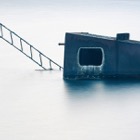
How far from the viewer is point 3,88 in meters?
34.7

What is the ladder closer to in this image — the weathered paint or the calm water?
the calm water

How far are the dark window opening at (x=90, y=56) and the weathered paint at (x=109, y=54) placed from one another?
21 centimetres

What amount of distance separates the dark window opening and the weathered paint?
214mm

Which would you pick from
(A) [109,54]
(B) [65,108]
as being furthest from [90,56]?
(B) [65,108]

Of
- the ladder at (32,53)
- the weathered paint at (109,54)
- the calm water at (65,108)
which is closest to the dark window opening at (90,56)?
the weathered paint at (109,54)

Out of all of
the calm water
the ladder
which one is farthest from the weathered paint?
the ladder

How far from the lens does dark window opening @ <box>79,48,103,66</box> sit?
3167 cm

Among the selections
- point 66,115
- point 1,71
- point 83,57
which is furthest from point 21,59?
point 66,115

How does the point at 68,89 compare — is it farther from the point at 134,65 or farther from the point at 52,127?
the point at 52,127

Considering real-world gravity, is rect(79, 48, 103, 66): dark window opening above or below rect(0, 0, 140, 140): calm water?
above

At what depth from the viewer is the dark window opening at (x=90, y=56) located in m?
31.7

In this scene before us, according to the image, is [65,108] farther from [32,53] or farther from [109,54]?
[32,53]

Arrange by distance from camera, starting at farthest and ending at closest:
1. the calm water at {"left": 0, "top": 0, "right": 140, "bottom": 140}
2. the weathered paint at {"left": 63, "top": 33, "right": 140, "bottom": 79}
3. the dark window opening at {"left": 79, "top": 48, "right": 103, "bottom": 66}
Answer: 1. the dark window opening at {"left": 79, "top": 48, "right": 103, "bottom": 66}
2. the weathered paint at {"left": 63, "top": 33, "right": 140, "bottom": 79}
3. the calm water at {"left": 0, "top": 0, "right": 140, "bottom": 140}

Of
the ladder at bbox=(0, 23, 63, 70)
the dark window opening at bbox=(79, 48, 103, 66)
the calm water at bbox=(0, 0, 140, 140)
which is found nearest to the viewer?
the calm water at bbox=(0, 0, 140, 140)
